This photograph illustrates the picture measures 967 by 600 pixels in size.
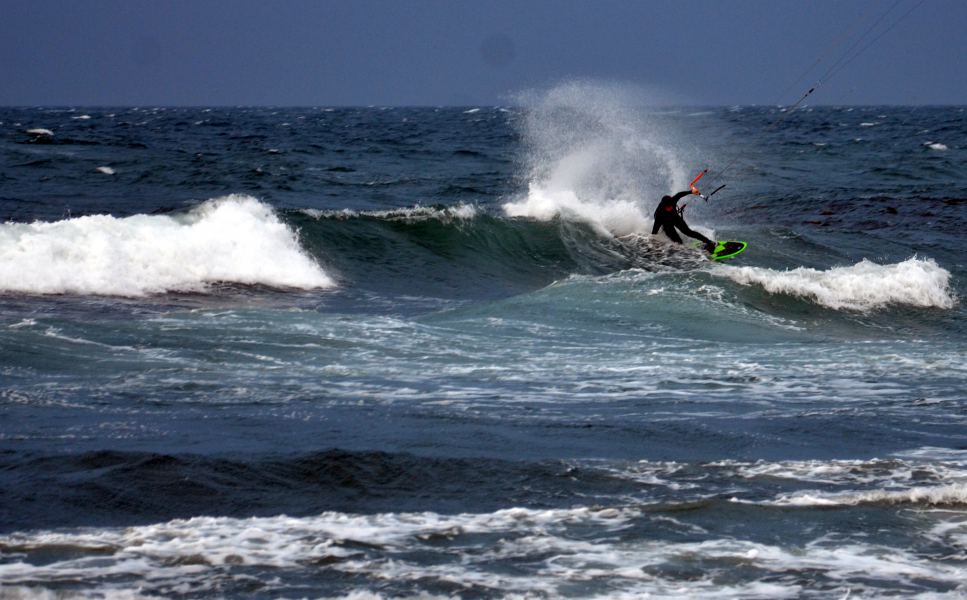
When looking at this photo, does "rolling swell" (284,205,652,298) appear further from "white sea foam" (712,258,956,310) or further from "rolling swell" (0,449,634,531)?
"rolling swell" (0,449,634,531)

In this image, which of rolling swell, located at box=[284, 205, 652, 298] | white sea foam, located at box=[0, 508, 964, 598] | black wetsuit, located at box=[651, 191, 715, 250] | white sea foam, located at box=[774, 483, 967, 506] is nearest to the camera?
white sea foam, located at box=[0, 508, 964, 598]

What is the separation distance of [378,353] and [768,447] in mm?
4536

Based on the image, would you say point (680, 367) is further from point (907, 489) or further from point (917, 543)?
point (917, 543)

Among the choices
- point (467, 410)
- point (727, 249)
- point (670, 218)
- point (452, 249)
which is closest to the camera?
point (467, 410)

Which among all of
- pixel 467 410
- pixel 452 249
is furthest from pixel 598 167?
pixel 467 410

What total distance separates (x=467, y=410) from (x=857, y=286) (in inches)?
378

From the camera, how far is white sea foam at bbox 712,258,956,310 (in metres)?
16.2

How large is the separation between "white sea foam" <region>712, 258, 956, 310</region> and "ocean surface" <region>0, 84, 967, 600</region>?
0.04m

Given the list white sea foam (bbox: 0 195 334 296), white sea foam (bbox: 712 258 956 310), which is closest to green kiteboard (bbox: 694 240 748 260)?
white sea foam (bbox: 712 258 956 310)

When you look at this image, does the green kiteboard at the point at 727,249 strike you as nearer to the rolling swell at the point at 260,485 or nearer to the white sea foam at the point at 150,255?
the white sea foam at the point at 150,255

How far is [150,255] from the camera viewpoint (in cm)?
1694

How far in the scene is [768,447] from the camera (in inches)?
301

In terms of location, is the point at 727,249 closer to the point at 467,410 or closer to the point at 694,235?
the point at 694,235

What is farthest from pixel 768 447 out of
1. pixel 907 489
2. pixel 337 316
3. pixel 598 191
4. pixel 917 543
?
pixel 598 191
